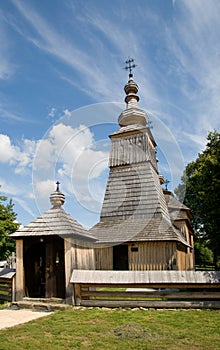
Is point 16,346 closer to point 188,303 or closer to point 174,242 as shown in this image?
point 188,303

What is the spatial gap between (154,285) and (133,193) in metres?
10.9

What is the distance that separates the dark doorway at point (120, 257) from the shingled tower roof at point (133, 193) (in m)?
0.88

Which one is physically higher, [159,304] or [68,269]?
[68,269]

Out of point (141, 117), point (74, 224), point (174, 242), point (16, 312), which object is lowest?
point (16, 312)

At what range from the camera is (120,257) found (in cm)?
1742

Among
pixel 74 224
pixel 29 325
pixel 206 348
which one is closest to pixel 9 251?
pixel 74 224

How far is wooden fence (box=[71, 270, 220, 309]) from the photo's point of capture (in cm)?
870

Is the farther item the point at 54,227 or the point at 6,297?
the point at 6,297

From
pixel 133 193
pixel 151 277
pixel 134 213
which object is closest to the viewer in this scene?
pixel 151 277

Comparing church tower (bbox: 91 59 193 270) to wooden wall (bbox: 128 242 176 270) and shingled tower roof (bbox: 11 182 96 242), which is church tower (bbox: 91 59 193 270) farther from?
shingled tower roof (bbox: 11 182 96 242)

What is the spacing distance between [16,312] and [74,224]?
3.45 m

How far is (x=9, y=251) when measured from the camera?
19734mm

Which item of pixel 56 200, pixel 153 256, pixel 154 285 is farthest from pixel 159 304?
pixel 153 256

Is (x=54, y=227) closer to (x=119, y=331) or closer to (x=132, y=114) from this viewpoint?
(x=119, y=331)
